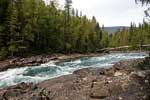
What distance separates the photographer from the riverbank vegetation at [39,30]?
5744 cm

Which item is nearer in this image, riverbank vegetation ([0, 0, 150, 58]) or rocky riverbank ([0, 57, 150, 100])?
rocky riverbank ([0, 57, 150, 100])

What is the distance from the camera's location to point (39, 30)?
217 feet

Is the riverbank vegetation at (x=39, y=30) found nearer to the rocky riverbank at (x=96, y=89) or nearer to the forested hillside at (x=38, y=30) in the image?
the forested hillside at (x=38, y=30)

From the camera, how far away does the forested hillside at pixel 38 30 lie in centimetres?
5744

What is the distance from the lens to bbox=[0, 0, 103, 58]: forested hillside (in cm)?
5744

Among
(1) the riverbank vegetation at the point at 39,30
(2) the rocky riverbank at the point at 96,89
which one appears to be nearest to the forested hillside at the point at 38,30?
(1) the riverbank vegetation at the point at 39,30

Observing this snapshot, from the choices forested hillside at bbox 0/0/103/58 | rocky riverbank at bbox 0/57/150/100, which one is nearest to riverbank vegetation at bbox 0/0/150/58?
forested hillside at bbox 0/0/103/58

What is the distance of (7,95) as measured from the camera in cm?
2145

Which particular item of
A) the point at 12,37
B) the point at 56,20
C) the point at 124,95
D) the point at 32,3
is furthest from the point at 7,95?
the point at 56,20

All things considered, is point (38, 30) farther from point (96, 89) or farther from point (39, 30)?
point (96, 89)

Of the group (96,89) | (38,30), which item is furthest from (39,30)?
(96,89)

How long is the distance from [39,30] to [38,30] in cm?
64

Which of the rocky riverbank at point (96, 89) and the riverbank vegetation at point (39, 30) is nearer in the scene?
the rocky riverbank at point (96, 89)

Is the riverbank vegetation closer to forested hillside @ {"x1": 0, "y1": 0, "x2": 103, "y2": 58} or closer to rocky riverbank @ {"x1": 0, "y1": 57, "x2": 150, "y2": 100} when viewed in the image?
forested hillside @ {"x1": 0, "y1": 0, "x2": 103, "y2": 58}
